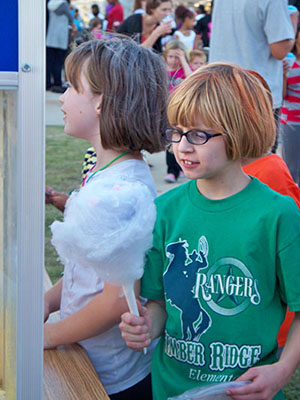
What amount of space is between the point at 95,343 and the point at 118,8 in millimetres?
13890

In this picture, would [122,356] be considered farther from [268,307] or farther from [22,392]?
[22,392]

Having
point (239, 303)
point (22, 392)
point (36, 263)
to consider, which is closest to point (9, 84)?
point (36, 263)

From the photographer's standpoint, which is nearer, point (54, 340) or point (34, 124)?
point (34, 124)

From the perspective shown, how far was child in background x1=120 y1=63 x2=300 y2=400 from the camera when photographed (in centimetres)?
143

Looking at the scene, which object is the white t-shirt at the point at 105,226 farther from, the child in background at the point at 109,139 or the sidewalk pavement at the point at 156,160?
the sidewalk pavement at the point at 156,160

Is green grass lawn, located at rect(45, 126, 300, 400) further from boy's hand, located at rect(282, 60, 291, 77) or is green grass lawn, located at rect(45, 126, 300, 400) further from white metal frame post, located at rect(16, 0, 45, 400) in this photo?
boy's hand, located at rect(282, 60, 291, 77)

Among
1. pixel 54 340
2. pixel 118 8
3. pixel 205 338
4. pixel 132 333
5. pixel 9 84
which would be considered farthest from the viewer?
pixel 118 8

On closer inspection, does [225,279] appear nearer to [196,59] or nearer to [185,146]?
[185,146]

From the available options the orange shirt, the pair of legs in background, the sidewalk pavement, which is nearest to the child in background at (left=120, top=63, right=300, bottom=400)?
the orange shirt

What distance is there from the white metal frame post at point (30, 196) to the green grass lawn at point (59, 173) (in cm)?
196

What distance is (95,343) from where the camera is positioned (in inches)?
68.6

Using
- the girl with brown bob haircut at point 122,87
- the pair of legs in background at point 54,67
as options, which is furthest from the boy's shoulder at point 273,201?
the pair of legs in background at point 54,67

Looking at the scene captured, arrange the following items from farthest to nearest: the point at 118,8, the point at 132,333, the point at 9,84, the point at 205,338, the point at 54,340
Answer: the point at 118,8, the point at 54,340, the point at 205,338, the point at 132,333, the point at 9,84

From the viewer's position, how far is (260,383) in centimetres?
139
